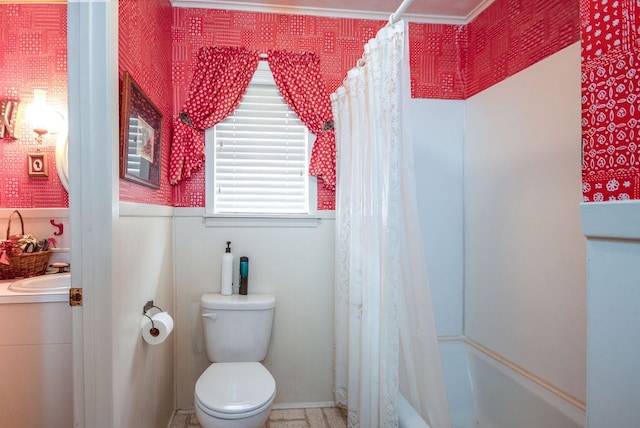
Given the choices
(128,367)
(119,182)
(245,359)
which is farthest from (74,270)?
(245,359)

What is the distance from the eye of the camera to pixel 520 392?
1834 millimetres

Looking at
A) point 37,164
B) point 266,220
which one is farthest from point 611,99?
point 37,164

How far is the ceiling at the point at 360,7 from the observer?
7.46 feet

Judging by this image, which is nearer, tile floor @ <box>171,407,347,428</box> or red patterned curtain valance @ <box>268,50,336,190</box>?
tile floor @ <box>171,407,347,428</box>

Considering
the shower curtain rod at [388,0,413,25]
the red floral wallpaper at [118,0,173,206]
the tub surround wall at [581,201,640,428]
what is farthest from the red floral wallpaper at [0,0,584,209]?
the tub surround wall at [581,201,640,428]

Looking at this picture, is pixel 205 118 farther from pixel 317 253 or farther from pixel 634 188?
pixel 634 188

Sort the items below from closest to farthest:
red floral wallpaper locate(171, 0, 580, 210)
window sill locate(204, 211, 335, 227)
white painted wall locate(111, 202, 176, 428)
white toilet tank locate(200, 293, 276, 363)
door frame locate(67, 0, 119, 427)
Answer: door frame locate(67, 0, 119, 427)
white painted wall locate(111, 202, 176, 428)
white toilet tank locate(200, 293, 276, 363)
red floral wallpaper locate(171, 0, 580, 210)
window sill locate(204, 211, 335, 227)

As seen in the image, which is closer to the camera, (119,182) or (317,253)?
(119,182)

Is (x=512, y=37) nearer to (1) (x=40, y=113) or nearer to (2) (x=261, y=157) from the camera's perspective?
(2) (x=261, y=157)

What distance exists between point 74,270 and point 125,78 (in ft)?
2.41

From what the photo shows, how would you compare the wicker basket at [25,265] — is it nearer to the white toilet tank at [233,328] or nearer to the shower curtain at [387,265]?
the white toilet tank at [233,328]

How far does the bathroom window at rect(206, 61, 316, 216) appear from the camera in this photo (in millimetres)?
2340

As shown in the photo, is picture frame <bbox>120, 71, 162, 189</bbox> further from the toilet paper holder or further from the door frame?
the toilet paper holder

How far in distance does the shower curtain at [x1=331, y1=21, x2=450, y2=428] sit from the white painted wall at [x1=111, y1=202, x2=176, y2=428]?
3.23ft
